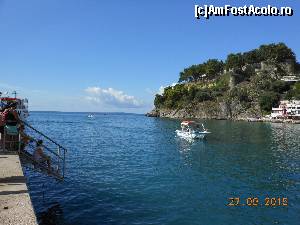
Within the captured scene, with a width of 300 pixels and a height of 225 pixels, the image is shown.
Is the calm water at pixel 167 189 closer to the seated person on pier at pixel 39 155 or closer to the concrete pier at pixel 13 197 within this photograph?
the seated person on pier at pixel 39 155

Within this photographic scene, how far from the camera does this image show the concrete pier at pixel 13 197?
477 inches

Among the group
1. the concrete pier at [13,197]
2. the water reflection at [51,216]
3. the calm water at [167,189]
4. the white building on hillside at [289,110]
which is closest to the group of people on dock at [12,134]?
the concrete pier at [13,197]

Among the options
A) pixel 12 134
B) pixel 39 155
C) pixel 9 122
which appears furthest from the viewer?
pixel 39 155

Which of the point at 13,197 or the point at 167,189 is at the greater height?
the point at 13,197

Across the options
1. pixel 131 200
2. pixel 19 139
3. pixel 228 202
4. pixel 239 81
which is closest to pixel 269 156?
pixel 228 202

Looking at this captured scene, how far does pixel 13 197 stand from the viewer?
1445 cm

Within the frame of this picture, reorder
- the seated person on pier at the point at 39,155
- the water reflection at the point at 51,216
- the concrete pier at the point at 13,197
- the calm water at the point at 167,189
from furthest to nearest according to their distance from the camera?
the seated person on pier at the point at 39,155 → the calm water at the point at 167,189 → the water reflection at the point at 51,216 → the concrete pier at the point at 13,197

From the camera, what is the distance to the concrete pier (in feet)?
39.8

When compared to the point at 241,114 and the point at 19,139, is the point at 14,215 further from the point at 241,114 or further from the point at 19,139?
the point at 241,114
